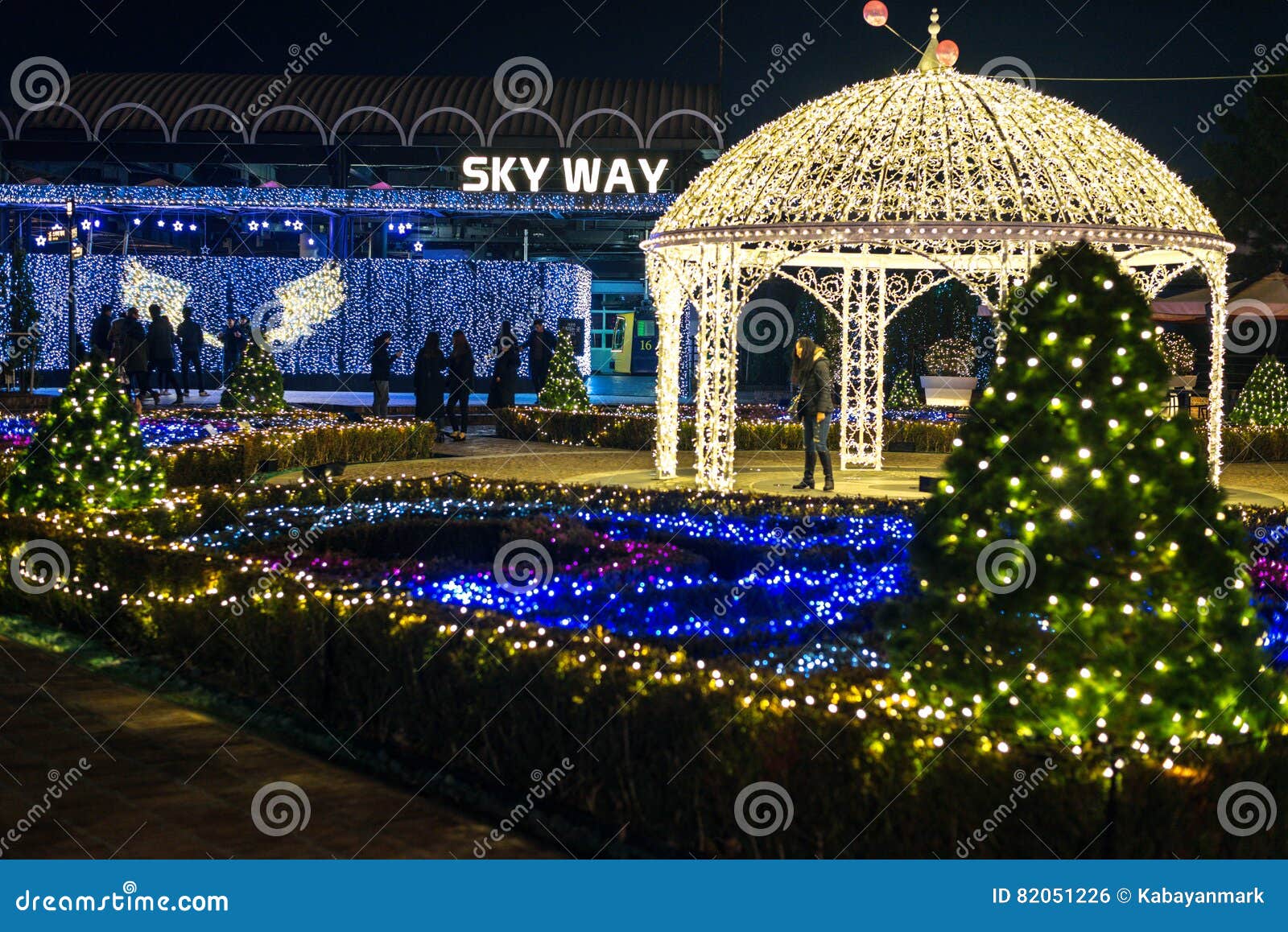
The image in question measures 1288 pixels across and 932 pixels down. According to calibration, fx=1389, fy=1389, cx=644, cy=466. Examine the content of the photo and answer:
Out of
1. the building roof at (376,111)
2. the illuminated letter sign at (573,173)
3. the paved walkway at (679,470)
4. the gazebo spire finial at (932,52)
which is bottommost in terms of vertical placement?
the paved walkway at (679,470)

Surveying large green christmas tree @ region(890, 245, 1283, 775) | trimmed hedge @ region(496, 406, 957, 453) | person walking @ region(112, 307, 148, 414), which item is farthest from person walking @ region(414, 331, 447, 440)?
large green christmas tree @ region(890, 245, 1283, 775)

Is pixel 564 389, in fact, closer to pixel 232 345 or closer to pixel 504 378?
pixel 504 378

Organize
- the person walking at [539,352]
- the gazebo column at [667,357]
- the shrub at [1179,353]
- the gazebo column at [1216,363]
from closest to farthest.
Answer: the gazebo column at [1216,363] → the gazebo column at [667,357] → the person walking at [539,352] → the shrub at [1179,353]

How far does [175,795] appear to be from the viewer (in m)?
5.50

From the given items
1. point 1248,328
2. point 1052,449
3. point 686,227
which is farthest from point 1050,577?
point 1248,328

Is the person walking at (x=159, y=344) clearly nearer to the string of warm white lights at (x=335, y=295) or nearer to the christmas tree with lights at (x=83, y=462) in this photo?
the string of warm white lights at (x=335, y=295)

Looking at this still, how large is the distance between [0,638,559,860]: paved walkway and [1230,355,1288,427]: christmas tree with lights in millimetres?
18962

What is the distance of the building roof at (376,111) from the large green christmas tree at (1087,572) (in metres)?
41.1

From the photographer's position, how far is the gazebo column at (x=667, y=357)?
1514cm

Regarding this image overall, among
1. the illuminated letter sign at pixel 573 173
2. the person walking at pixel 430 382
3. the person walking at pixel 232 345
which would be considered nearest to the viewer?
the person walking at pixel 430 382

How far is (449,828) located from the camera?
525 cm

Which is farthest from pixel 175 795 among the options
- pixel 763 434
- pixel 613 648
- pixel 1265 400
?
pixel 1265 400

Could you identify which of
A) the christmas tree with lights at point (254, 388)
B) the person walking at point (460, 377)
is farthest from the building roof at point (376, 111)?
the christmas tree with lights at point (254, 388)

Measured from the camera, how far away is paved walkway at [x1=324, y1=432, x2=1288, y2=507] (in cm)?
1538
